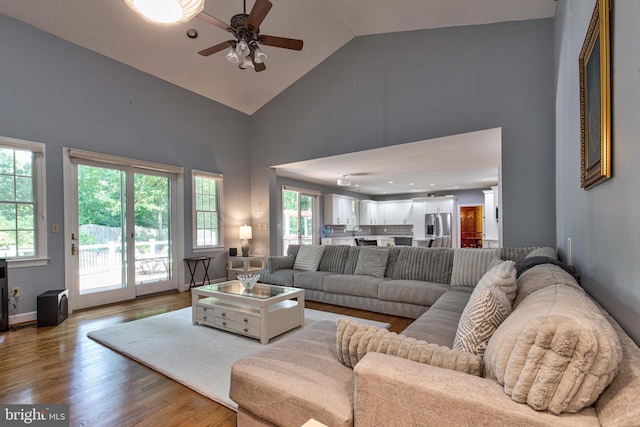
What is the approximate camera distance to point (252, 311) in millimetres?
3096

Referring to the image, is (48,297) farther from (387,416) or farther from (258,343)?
(387,416)

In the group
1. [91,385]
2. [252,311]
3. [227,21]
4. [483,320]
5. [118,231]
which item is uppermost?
[227,21]

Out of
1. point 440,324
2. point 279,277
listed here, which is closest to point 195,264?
point 279,277

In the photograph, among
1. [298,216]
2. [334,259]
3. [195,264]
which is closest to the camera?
[334,259]

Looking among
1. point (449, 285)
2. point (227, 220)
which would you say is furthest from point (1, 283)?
point (449, 285)

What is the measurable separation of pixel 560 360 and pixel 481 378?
0.89ft

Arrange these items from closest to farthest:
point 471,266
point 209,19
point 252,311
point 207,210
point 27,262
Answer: point 209,19 → point 252,311 → point 471,266 → point 27,262 → point 207,210

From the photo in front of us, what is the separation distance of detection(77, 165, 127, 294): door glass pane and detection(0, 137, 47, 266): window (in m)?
0.44

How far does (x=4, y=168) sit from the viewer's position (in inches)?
142

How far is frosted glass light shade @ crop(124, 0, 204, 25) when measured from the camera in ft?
5.30

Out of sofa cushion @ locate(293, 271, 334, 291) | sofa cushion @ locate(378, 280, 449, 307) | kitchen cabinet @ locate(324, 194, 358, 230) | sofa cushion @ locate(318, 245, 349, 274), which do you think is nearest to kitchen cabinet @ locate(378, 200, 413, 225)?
kitchen cabinet @ locate(324, 194, 358, 230)

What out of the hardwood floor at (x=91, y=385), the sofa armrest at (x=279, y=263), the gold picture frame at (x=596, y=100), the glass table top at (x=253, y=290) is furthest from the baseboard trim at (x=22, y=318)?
the gold picture frame at (x=596, y=100)

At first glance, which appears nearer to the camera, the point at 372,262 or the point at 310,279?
the point at 372,262

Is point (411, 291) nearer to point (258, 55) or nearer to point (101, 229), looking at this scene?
point (258, 55)
